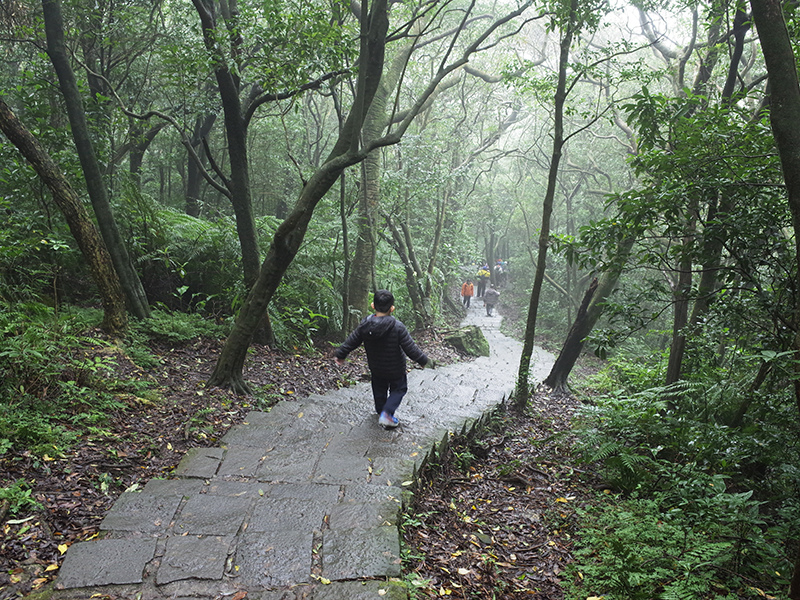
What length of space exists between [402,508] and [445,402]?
10.6ft

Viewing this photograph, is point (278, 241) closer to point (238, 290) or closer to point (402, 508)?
point (238, 290)

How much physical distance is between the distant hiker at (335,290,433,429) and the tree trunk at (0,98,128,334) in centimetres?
323

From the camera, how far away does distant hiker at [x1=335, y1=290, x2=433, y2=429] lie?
207 inches

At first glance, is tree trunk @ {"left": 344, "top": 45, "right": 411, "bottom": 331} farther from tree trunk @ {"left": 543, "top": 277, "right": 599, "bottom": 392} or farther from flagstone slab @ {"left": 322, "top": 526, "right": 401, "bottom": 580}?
flagstone slab @ {"left": 322, "top": 526, "right": 401, "bottom": 580}

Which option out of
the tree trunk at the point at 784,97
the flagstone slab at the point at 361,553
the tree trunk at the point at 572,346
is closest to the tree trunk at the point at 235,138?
the flagstone slab at the point at 361,553

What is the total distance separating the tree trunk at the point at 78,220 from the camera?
549 cm

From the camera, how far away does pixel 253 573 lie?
288cm

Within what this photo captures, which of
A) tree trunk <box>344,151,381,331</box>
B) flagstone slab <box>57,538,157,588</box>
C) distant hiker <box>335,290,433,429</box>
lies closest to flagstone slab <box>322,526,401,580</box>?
flagstone slab <box>57,538,157,588</box>

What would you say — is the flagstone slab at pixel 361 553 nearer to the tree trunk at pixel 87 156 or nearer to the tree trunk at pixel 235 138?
the tree trunk at pixel 235 138

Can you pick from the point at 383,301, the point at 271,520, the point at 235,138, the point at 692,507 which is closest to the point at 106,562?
the point at 271,520

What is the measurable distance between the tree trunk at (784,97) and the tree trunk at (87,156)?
706 centimetres

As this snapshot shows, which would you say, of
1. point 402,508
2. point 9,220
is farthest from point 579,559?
point 9,220

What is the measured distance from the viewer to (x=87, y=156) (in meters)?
6.31

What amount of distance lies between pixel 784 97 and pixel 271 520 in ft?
13.3
